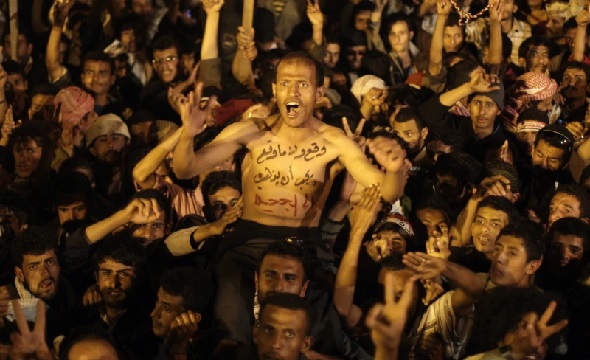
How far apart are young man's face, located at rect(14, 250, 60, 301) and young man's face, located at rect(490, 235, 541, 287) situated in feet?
7.50

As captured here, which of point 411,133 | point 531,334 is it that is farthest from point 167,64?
point 531,334

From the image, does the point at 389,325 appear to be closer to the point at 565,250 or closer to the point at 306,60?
the point at 306,60

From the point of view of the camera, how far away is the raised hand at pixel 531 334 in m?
5.25

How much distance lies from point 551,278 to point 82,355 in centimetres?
297

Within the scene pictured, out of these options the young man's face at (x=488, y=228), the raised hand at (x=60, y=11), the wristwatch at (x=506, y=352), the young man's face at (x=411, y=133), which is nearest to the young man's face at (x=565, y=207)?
the young man's face at (x=488, y=228)

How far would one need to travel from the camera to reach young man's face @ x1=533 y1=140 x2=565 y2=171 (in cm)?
880

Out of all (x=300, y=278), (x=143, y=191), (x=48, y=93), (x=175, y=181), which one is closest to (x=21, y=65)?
(x=48, y=93)

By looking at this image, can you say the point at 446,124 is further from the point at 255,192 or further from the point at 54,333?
the point at 54,333

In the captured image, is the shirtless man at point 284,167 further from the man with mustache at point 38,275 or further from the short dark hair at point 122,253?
the man with mustache at point 38,275

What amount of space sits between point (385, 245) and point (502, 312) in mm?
2119

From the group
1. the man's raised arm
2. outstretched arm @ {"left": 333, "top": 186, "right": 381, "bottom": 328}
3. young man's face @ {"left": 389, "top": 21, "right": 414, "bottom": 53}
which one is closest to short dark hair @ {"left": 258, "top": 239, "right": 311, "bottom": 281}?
outstretched arm @ {"left": 333, "top": 186, "right": 381, "bottom": 328}

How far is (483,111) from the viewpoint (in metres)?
9.49

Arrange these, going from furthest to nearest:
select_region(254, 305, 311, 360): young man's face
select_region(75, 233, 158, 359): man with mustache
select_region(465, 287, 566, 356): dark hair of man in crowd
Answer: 1. select_region(75, 233, 158, 359): man with mustache
2. select_region(254, 305, 311, 360): young man's face
3. select_region(465, 287, 566, 356): dark hair of man in crowd

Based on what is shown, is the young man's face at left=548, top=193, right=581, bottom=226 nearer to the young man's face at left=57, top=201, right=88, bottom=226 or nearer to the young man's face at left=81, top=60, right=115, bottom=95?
the young man's face at left=57, top=201, right=88, bottom=226
